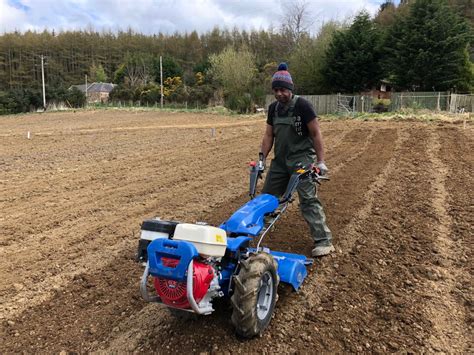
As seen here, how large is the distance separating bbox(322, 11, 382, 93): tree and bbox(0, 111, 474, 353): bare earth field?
2678 centimetres

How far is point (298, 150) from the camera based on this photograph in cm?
440

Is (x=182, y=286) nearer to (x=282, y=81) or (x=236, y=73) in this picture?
(x=282, y=81)

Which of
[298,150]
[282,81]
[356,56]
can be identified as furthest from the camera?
[356,56]

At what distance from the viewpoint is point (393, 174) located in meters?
8.52

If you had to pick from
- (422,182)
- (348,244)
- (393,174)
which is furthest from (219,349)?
(393,174)

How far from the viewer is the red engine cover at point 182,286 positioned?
103 inches

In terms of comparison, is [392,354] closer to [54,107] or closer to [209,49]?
[54,107]

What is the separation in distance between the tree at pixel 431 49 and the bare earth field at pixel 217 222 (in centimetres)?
2411

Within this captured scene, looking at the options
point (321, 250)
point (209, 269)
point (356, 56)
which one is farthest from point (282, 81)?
point (356, 56)

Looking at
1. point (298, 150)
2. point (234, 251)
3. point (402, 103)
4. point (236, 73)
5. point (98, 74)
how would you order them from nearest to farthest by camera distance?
point (234, 251), point (298, 150), point (402, 103), point (236, 73), point (98, 74)

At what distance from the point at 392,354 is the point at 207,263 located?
4.80 ft

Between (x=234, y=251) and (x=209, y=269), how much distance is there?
0.36 metres

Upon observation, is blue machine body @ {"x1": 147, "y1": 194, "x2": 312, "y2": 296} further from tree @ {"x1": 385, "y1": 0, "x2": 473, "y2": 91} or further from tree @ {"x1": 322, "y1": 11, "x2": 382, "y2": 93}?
tree @ {"x1": 322, "y1": 11, "x2": 382, "y2": 93}

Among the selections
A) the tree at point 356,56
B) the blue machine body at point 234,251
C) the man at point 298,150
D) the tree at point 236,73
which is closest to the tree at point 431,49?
the tree at point 356,56
